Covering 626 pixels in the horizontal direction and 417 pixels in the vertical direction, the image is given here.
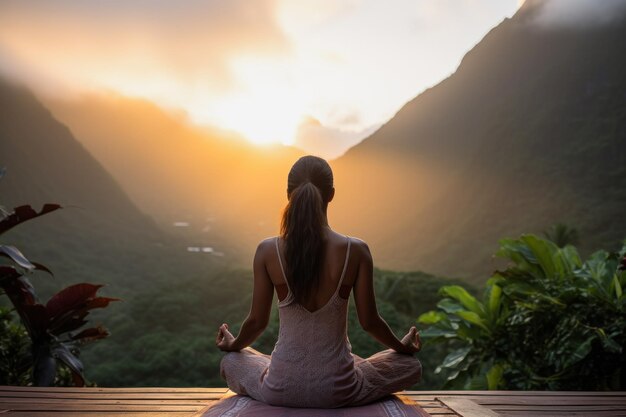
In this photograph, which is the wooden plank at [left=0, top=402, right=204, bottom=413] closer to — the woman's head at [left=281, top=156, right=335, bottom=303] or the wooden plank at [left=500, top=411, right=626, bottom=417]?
the woman's head at [left=281, top=156, right=335, bottom=303]

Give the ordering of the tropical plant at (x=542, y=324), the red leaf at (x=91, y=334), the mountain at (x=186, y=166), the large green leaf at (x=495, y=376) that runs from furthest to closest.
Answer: the mountain at (x=186, y=166), the large green leaf at (x=495, y=376), the tropical plant at (x=542, y=324), the red leaf at (x=91, y=334)

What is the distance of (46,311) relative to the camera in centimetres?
322

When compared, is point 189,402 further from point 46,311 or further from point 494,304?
point 494,304

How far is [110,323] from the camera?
17016 mm

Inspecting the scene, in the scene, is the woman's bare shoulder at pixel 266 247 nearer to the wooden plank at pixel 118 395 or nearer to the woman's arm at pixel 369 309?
the woman's arm at pixel 369 309

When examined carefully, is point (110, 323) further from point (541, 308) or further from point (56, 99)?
point (56, 99)

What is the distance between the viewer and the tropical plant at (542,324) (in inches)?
145

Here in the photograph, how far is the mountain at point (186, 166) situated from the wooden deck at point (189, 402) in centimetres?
2907

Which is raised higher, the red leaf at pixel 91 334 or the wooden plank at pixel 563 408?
the red leaf at pixel 91 334

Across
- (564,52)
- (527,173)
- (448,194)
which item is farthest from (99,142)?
(564,52)

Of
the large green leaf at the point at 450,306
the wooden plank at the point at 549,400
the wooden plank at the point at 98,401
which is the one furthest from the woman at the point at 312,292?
the large green leaf at the point at 450,306

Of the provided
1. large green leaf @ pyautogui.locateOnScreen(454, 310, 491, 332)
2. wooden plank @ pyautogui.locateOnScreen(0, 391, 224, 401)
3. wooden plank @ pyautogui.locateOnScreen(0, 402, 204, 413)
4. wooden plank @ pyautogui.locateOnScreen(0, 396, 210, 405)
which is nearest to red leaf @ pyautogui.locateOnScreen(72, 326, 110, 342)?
wooden plank @ pyautogui.locateOnScreen(0, 391, 224, 401)

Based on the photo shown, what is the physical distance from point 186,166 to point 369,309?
4363 cm

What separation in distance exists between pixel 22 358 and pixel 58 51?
43367 mm
